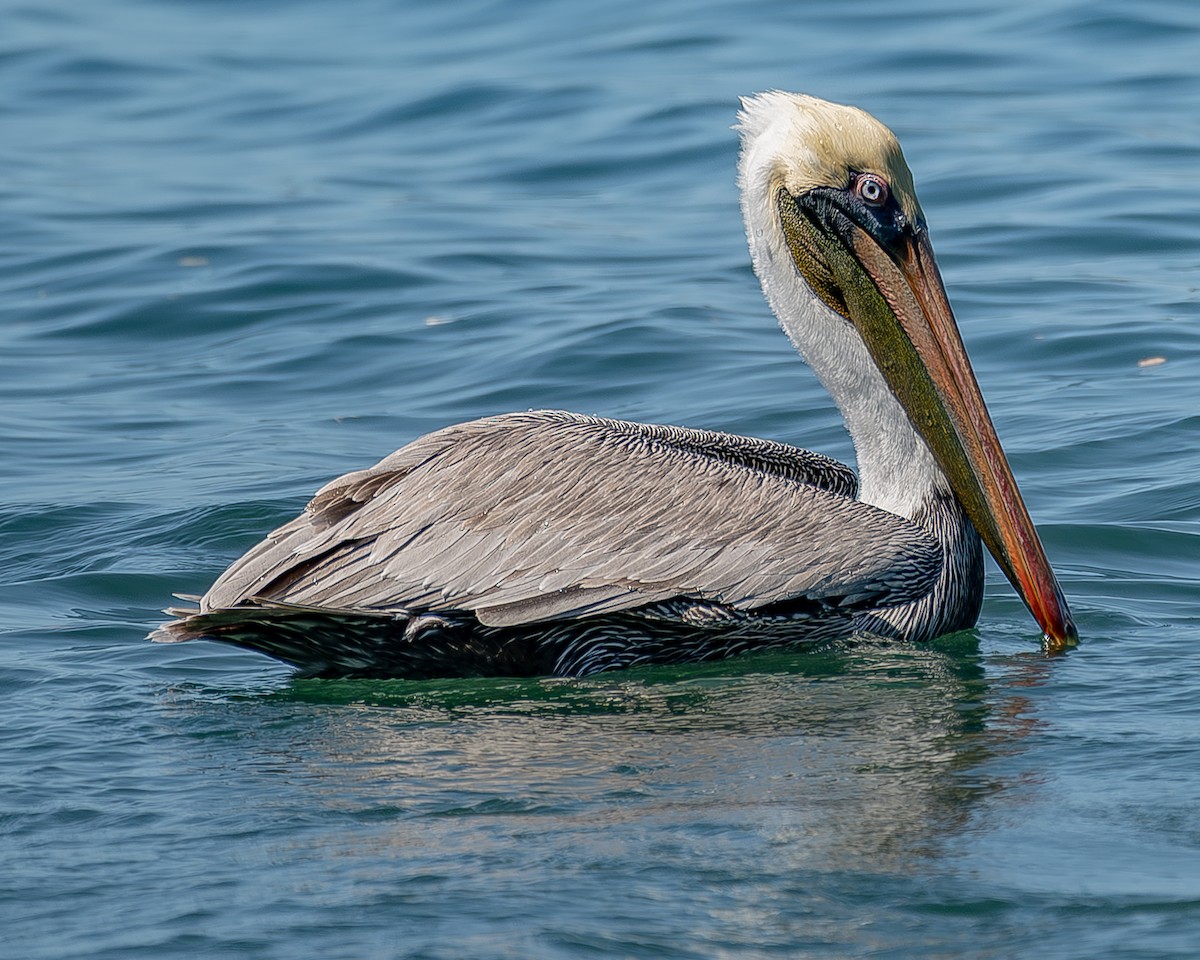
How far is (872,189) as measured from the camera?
19.2 feet

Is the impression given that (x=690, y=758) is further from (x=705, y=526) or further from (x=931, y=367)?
(x=931, y=367)

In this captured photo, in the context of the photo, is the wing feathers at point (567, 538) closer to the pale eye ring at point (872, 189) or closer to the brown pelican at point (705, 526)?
the brown pelican at point (705, 526)

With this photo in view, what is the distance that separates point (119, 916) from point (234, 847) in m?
0.39

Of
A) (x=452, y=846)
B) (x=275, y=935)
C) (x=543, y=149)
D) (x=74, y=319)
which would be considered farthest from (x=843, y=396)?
(x=543, y=149)

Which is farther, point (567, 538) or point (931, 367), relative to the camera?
Result: point (931, 367)

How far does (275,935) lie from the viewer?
367 centimetres

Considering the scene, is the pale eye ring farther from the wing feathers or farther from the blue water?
the blue water

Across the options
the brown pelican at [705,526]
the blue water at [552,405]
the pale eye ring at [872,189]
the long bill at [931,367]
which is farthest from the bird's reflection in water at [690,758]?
the pale eye ring at [872,189]

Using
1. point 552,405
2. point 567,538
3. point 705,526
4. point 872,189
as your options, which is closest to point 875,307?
point 872,189

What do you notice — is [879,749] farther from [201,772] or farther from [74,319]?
[74,319]

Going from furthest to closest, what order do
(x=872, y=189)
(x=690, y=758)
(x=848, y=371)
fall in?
Answer: (x=848, y=371)
(x=872, y=189)
(x=690, y=758)

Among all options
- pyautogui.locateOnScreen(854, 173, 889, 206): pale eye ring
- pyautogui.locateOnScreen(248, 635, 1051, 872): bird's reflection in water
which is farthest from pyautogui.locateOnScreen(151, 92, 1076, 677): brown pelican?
pyautogui.locateOnScreen(248, 635, 1051, 872): bird's reflection in water

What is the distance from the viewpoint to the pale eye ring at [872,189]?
586cm

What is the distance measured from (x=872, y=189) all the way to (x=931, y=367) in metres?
0.55
